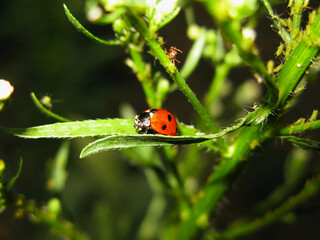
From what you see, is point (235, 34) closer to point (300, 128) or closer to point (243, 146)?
point (300, 128)

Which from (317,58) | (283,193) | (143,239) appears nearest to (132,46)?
(317,58)

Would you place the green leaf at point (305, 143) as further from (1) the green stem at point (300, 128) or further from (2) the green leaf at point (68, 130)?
(2) the green leaf at point (68, 130)

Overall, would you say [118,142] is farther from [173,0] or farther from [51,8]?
[51,8]

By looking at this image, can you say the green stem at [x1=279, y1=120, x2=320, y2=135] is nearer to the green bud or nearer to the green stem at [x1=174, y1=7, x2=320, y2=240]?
the green stem at [x1=174, y1=7, x2=320, y2=240]

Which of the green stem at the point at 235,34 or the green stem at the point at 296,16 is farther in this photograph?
the green stem at the point at 296,16

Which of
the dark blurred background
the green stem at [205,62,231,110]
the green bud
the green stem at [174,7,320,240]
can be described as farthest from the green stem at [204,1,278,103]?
the dark blurred background

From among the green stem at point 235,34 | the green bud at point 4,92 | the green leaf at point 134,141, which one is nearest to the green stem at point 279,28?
the green stem at point 235,34

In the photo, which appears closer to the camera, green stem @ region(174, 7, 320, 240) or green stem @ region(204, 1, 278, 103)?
green stem @ region(204, 1, 278, 103)

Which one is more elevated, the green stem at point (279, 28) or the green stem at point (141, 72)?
the green stem at point (141, 72)
